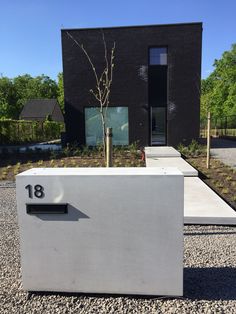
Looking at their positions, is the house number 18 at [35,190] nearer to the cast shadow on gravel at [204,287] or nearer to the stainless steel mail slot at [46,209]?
the stainless steel mail slot at [46,209]

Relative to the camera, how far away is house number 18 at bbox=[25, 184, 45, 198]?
294cm

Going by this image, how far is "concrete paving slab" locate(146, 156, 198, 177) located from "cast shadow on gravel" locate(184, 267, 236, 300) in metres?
5.15

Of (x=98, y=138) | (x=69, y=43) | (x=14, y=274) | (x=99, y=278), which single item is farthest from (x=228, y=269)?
(x=69, y=43)

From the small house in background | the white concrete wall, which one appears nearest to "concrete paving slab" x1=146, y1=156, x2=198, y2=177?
the white concrete wall

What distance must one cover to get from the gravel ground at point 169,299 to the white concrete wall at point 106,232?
3.8 inches

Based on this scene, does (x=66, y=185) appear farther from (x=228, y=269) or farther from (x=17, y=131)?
(x=17, y=131)

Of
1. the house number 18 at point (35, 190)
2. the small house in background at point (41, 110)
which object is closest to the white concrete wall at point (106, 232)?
the house number 18 at point (35, 190)

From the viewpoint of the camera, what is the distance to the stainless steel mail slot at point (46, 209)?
2.95m

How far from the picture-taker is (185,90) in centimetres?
1739

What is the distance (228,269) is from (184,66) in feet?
48.7

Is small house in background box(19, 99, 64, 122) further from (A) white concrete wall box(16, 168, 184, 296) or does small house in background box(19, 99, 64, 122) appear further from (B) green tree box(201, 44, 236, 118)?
(A) white concrete wall box(16, 168, 184, 296)

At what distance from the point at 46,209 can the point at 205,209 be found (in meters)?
3.48

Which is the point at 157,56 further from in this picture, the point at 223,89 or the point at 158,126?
the point at 223,89

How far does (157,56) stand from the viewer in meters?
17.5
